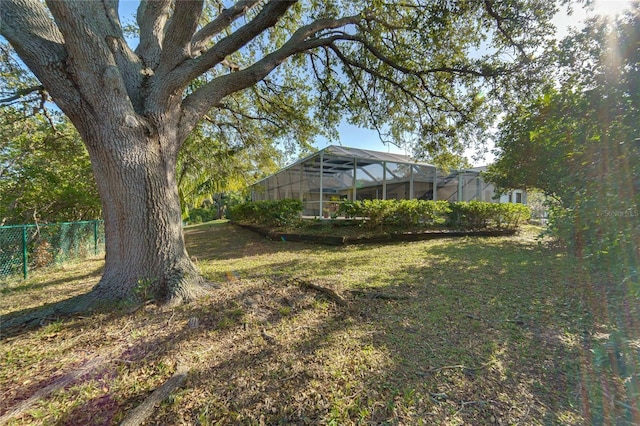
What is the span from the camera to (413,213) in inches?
333

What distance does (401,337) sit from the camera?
2.43 meters

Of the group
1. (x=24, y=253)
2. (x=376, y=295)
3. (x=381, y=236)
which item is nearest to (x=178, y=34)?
(x=376, y=295)

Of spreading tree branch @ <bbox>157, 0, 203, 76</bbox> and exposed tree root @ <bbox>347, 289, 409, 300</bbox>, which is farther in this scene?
exposed tree root @ <bbox>347, 289, 409, 300</bbox>

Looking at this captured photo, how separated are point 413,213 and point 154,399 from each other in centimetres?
830

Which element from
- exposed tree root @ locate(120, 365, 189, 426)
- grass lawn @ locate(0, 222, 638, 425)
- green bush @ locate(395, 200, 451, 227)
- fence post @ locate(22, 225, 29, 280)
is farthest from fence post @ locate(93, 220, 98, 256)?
green bush @ locate(395, 200, 451, 227)

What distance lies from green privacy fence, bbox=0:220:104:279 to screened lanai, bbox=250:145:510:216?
673 cm

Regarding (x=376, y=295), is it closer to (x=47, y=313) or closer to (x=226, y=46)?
(x=47, y=313)

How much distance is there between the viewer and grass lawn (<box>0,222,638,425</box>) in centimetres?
155

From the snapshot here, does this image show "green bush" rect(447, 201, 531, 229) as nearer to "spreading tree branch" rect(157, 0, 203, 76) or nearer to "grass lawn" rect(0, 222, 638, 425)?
"grass lawn" rect(0, 222, 638, 425)

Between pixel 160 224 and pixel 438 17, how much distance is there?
5913 mm

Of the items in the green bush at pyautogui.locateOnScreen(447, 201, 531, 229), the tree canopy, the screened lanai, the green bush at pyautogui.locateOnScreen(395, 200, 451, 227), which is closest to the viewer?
the tree canopy

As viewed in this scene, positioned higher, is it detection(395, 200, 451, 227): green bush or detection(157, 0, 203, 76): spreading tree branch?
detection(157, 0, 203, 76): spreading tree branch

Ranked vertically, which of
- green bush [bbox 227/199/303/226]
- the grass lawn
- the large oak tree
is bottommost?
the grass lawn

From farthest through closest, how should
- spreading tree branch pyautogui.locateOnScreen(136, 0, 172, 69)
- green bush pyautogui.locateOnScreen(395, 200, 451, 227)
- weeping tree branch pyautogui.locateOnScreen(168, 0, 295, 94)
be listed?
green bush pyautogui.locateOnScreen(395, 200, 451, 227) → spreading tree branch pyautogui.locateOnScreen(136, 0, 172, 69) → weeping tree branch pyautogui.locateOnScreen(168, 0, 295, 94)
